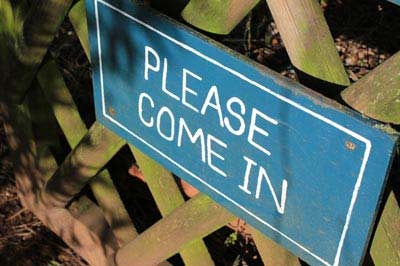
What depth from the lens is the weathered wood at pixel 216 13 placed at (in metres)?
1.91

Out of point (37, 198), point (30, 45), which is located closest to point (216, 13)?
point (30, 45)

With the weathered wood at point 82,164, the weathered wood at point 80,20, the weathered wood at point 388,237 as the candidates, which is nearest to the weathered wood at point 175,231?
the weathered wood at point 82,164

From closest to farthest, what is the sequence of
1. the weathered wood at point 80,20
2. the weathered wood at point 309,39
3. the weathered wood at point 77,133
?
the weathered wood at point 309,39 → the weathered wood at point 80,20 → the weathered wood at point 77,133

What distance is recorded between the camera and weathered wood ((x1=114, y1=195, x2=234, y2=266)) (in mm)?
2240

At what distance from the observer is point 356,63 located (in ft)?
12.6

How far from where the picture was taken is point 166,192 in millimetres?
2549

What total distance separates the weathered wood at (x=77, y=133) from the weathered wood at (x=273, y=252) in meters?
0.77

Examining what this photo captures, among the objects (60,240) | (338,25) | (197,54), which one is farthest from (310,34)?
(338,25)

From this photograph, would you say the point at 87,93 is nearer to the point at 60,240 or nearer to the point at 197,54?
the point at 60,240

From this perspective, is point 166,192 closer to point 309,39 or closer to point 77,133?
point 77,133

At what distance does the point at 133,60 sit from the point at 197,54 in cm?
28

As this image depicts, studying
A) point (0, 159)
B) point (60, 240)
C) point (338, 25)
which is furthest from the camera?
point (338, 25)

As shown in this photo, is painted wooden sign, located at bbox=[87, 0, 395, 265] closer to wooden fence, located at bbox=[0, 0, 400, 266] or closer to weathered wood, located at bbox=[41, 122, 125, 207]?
wooden fence, located at bbox=[0, 0, 400, 266]

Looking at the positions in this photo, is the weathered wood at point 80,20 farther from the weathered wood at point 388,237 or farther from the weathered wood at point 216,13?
the weathered wood at point 388,237
